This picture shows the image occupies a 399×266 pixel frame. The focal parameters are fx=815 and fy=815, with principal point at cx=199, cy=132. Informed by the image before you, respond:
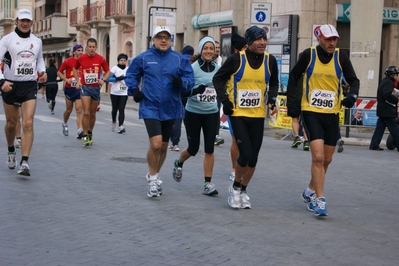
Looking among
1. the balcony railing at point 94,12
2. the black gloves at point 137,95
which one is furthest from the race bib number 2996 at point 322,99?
the balcony railing at point 94,12

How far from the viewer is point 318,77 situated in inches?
333

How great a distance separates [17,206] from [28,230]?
47.3 inches

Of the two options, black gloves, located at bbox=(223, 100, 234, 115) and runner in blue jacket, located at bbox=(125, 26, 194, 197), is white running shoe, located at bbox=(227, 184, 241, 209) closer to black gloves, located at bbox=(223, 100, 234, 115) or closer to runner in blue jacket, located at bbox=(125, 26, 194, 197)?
black gloves, located at bbox=(223, 100, 234, 115)

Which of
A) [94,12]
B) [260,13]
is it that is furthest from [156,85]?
[94,12]

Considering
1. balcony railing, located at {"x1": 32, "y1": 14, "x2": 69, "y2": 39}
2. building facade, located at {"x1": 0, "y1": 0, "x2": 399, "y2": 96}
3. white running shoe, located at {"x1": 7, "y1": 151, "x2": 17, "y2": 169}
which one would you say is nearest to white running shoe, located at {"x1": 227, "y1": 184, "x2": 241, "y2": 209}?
white running shoe, located at {"x1": 7, "y1": 151, "x2": 17, "y2": 169}

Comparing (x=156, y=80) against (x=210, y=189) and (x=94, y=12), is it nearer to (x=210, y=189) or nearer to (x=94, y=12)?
(x=210, y=189)

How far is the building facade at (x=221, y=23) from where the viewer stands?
23.9 metres

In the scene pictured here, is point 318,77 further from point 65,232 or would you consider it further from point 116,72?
point 116,72

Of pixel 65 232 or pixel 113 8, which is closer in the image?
pixel 65 232

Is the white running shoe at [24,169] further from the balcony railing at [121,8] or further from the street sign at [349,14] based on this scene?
the balcony railing at [121,8]

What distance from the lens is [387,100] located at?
56.9 ft

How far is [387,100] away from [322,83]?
9.28 meters

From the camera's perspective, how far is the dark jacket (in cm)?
1727

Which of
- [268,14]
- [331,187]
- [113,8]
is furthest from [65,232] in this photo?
[113,8]
